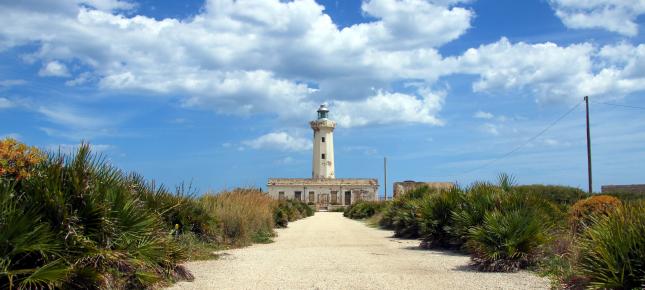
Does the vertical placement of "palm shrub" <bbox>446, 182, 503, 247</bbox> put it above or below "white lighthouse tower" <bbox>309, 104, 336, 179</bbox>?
below

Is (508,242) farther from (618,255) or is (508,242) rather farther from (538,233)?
(618,255)

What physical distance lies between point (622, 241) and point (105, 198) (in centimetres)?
651

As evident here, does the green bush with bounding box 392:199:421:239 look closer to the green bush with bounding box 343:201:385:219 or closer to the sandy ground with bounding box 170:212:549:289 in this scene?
the sandy ground with bounding box 170:212:549:289

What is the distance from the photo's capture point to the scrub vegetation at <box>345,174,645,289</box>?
7137 mm

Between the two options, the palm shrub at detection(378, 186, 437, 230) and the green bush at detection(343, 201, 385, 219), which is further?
the green bush at detection(343, 201, 385, 219)

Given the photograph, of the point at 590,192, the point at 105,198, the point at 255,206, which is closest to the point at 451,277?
the point at 105,198

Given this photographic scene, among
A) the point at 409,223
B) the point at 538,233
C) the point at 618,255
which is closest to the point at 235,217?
the point at 409,223

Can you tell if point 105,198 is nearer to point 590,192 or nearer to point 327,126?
point 590,192

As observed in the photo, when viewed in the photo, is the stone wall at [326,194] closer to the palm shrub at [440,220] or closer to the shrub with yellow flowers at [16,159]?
the palm shrub at [440,220]

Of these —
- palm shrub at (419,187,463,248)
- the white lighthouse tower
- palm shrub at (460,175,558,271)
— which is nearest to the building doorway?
the white lighthouse tower

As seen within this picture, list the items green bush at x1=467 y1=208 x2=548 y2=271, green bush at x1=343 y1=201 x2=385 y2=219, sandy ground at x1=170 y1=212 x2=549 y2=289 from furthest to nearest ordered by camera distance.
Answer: green bush at x1=343 y1=201 x2=385 y2=219 < green bush at x1=467 y1=208 x2=548 y2=271 < sandy ground at x1=170 y1=212 x2=549 y2=289

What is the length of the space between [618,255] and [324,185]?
244 ft

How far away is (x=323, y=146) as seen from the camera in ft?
265

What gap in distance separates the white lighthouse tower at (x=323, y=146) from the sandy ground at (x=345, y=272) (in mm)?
63958
